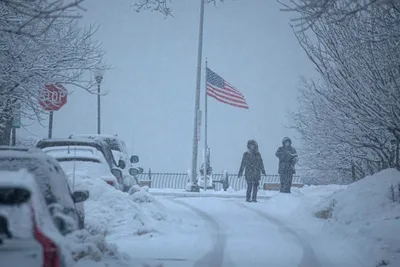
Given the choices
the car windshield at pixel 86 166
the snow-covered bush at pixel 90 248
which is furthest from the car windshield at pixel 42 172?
the car windshield at pixel 86 166

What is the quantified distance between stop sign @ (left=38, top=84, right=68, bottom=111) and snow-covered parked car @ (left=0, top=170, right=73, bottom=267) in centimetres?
1180

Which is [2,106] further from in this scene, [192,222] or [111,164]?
[192,222]

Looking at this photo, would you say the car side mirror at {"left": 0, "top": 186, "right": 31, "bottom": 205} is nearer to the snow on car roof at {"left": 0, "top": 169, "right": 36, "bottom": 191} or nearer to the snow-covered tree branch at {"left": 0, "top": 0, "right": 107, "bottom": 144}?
the snow on car roof at {"left": 0, "top": 169, "right": 36, "bottom": 191}

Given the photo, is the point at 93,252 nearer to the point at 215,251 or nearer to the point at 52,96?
the point at 215,251

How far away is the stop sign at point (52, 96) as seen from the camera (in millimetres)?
15766

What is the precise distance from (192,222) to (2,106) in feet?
18.4

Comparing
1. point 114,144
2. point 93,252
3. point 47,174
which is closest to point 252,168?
point 114,144

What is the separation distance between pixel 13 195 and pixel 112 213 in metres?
6.78

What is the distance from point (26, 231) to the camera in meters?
3.92

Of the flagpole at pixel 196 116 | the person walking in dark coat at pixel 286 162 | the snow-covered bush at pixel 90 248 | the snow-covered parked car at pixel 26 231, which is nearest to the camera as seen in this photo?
the snow-covered parked car at pixel 26 231

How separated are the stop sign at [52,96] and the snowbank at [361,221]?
7.22 m

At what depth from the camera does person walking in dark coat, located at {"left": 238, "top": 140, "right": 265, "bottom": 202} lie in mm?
19172

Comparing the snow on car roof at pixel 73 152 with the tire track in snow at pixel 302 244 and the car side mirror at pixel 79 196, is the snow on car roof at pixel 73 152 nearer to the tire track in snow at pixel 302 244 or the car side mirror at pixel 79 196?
the tire track in snow at pixel 302 244

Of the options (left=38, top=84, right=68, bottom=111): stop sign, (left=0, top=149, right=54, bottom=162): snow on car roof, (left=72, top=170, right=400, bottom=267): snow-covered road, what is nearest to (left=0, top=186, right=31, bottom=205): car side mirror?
(left=72, top=170, right=400, bottom=267): snow-covered road
